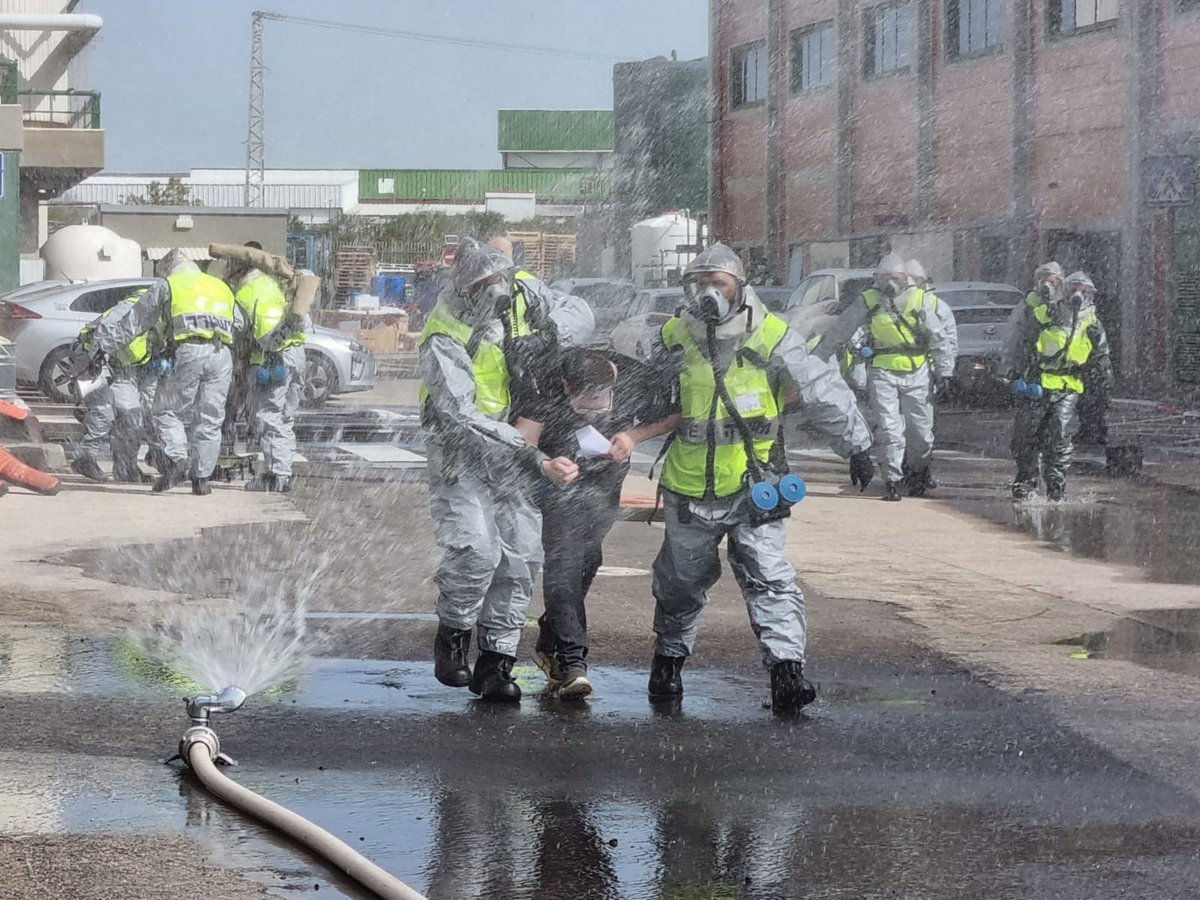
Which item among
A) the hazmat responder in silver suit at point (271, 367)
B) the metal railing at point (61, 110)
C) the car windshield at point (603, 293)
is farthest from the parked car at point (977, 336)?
the metal railing at point (61, 110)

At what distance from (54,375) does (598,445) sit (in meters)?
14.5

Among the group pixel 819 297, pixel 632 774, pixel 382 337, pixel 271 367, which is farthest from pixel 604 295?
pixel 632 774

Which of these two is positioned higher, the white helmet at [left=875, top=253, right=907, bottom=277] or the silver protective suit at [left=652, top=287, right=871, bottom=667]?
the white helmet at [left=875, top=253, right=907, bottom=277]

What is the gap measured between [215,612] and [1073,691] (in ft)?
12.0

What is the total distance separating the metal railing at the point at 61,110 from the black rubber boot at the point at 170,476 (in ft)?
61.8

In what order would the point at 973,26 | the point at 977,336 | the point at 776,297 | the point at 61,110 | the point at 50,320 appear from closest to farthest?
the point at 50,320, the point at 977,336, the point at 776,297, the point at 973,26, the point at 61,110

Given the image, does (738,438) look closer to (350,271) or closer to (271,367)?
(271,367)

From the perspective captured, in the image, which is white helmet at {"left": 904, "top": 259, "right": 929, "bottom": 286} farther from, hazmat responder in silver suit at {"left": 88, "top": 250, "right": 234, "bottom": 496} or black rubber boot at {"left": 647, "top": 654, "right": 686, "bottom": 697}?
black rubber boot at {"left": 647, "top": 654, "right": 686, "bottom": 697}

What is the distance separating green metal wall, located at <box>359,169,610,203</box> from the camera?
4700cm

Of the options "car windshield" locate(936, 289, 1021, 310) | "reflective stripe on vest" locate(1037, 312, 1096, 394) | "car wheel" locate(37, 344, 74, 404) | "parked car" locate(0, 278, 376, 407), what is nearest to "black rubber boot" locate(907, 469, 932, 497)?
"reflective stripe on vest" locate(1037, 312, 1096, 394)

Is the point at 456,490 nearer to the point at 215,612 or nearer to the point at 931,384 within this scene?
the point at 215,612

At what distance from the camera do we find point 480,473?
6.21 m

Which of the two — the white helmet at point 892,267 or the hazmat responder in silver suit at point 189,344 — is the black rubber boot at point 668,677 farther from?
the white helmet at point 892,267

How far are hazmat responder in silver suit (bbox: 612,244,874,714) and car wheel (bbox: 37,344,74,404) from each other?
14354mm
